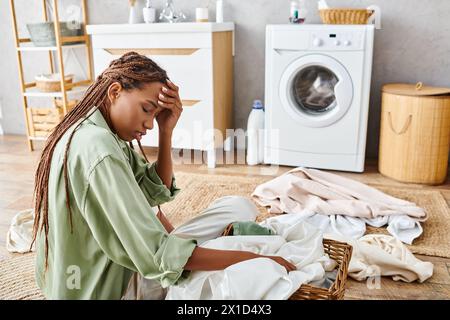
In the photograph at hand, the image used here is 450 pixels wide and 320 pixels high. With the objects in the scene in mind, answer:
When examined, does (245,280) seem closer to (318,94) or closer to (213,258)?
(213,258)

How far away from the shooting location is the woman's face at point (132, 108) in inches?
41.7

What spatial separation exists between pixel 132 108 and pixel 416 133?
195 centimetres

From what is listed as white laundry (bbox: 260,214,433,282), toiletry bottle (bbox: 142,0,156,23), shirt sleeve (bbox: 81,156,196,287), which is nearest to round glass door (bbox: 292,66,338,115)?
toiletry bottle (bbox: 142,0,156,23)

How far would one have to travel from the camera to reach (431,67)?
9.56ft

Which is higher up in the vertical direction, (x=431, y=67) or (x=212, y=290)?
(x=431, y=67)

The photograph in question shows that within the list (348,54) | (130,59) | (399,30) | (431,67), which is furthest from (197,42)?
(130,59)

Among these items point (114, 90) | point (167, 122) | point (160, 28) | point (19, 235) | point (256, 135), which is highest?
point (160, 28)

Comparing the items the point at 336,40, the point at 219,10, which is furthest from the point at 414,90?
the point at 219,10

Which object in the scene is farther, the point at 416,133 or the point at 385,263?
the point at 416,133

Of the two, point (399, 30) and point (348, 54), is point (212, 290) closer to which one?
point (348, 54)

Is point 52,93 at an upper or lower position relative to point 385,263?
upper

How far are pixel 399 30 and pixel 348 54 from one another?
508mm

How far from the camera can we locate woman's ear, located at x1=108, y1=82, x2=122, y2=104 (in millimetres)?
1051

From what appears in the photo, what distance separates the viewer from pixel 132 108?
106 cm
